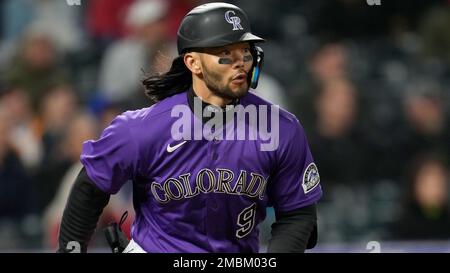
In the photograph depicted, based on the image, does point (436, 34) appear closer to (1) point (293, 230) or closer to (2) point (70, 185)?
(2) point (70, 185)

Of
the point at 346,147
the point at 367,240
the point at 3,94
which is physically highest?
the point at 3,94

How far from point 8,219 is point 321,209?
2098mm

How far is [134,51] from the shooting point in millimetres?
7449

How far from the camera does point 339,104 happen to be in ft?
24.3

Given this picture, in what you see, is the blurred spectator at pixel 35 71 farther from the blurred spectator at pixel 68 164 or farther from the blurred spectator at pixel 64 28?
the blurred spectator at pixel 68 164

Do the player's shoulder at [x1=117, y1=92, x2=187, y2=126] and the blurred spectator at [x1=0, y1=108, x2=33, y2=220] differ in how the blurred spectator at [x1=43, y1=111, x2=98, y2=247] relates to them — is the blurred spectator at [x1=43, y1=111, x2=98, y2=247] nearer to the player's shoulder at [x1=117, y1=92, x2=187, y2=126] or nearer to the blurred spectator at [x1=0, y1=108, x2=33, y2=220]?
the blurred spectator at [x1=0, y1=108, x2=33, y2=220]

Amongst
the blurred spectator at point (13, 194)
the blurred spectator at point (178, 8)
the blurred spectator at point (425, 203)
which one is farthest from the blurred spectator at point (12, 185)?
the blurred spectator at point (425, 203)

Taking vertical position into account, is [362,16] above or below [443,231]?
above

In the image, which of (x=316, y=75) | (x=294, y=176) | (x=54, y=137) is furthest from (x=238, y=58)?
(x=54, y=137)

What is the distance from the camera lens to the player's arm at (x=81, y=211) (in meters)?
4.38

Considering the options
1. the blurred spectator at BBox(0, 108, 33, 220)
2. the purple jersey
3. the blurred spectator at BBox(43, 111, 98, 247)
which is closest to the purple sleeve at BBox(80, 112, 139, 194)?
the purple jersey

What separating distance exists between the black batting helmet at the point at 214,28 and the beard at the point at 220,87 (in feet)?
0.41

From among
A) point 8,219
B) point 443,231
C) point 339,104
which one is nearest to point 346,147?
point 339,104
